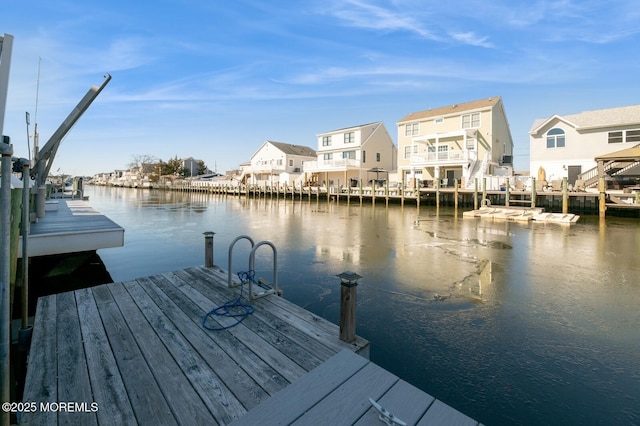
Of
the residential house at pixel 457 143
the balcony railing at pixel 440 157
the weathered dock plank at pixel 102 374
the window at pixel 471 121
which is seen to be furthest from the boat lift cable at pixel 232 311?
the window at pixel 471 121

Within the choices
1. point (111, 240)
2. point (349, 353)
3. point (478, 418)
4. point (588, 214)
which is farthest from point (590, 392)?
point (588, 214)

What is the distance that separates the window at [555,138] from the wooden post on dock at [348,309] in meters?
33.1

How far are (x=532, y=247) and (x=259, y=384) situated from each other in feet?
41.2

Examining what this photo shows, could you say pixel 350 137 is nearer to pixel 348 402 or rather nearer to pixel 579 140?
pixel 579 140

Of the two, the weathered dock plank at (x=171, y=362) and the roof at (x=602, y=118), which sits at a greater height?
the roof at (x=602, y=118)

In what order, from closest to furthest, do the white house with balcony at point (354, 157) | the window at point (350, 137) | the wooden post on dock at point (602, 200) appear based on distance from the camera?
the wooden post on dock at point (602, 200), the white house with balcony at point (354, 157), the window at point (350, 137)

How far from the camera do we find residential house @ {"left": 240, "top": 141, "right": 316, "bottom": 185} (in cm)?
5288

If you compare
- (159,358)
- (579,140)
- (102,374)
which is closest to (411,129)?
(579,140)

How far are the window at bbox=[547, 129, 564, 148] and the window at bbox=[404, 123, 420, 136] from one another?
12466 millimetres

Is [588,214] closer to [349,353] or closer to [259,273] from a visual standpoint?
[259,273]

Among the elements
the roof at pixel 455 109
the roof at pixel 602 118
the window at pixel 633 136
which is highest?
the roof at pixel 455 109

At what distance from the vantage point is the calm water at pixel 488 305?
383 centimetres

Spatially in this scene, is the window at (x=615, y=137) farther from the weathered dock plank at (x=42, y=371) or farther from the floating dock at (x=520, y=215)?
the weathered dock plank at (x=42, y=371)

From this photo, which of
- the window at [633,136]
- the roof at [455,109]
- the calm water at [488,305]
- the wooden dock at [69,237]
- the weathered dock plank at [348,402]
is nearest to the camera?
the weathered dock plank at [348,402]
